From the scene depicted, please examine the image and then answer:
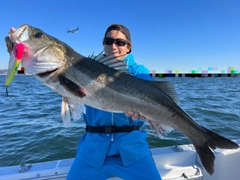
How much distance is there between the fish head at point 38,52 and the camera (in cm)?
227

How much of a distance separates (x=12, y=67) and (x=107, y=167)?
6.54ft

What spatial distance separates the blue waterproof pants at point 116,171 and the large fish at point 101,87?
64cm

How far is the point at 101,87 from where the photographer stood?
2539mm

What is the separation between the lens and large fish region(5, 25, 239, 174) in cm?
234

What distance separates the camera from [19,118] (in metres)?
10.2

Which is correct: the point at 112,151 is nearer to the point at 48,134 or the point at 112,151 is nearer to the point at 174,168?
the point at 174,168

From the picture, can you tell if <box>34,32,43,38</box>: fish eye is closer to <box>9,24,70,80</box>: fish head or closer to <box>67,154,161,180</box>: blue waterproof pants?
<box>9,24,70,80</box>: fish head

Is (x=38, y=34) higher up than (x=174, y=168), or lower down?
higher up

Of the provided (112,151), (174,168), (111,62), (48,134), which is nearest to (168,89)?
(111,62)

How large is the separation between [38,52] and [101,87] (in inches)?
34.4

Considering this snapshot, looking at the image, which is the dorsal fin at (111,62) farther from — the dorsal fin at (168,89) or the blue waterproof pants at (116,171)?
the blue waterproof pants at (116,171)

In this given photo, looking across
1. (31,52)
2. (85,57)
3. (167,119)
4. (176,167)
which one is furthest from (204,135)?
(31,52)

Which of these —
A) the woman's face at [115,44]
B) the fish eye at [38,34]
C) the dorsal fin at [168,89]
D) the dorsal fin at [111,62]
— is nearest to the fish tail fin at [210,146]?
the dorsal fin at [168,89]

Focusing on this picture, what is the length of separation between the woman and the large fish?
234 millimetres
